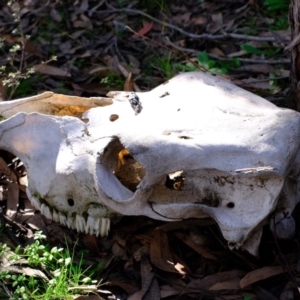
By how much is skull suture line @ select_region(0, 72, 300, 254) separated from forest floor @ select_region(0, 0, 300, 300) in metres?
0.18

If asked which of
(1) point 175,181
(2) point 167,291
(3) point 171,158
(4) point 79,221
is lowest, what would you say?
(2) point 167,291

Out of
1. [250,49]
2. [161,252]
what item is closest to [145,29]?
[250,49]

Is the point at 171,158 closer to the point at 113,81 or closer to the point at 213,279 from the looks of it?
the point at 213,279

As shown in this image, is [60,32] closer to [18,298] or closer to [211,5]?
[211,5]

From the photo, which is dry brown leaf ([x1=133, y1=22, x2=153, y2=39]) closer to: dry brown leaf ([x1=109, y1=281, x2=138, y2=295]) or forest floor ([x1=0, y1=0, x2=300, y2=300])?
forest floor ([x1=0, y1=0, x2=300, y2=300])

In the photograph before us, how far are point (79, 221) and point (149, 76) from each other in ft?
5.39

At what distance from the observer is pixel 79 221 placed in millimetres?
3014

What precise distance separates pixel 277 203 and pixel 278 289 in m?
0.37

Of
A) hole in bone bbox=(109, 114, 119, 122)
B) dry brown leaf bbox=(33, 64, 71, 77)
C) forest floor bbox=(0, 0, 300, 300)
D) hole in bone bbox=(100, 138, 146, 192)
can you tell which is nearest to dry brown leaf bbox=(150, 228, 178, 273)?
forest floor bbox=(0, 0, 300, 300)

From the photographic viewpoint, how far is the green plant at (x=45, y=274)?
9.40ft

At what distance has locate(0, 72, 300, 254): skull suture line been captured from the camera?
261 cm

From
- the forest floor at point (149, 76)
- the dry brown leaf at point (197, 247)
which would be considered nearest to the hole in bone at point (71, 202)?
the forest floor at point (149, 76)

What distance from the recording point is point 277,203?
276 centimetres

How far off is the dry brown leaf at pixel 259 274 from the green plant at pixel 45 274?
0.67 metres
